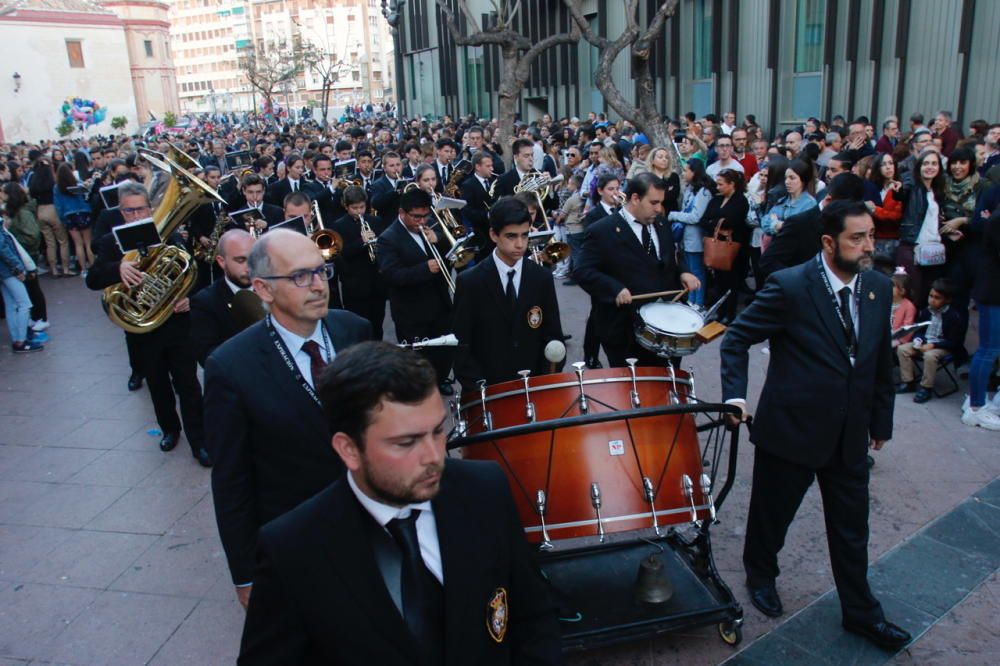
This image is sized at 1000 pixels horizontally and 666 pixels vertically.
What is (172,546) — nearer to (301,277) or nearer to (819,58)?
(301,277)

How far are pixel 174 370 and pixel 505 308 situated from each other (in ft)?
10.3

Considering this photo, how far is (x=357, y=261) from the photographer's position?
8.18 meters

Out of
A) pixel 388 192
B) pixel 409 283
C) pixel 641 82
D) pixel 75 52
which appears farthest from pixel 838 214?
pixel 75 52

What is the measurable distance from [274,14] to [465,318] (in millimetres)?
123930

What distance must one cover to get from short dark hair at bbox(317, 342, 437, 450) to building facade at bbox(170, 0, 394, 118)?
103m

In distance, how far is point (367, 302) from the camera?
8445 mm

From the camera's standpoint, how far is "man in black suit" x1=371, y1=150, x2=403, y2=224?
9273mm

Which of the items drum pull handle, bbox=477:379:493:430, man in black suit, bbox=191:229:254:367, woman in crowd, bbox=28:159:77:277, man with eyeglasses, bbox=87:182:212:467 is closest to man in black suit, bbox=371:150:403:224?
man with eyeglasses, bbox=87:182:212:467

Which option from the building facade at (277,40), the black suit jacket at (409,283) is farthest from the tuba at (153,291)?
the building facade at (277,40)

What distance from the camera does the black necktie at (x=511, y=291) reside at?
16.0 ft

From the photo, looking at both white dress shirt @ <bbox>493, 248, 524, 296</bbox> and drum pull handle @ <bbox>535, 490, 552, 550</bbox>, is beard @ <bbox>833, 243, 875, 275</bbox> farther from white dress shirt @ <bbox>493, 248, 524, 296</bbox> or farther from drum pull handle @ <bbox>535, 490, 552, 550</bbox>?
white dress shirt @ <bbox>493, 248, 524, 296</bbox>

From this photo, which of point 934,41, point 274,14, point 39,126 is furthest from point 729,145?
point 274,14

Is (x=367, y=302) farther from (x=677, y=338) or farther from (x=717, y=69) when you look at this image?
(x=717, y=69)

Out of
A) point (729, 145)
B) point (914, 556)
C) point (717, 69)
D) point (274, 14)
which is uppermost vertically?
point (274, 14)
